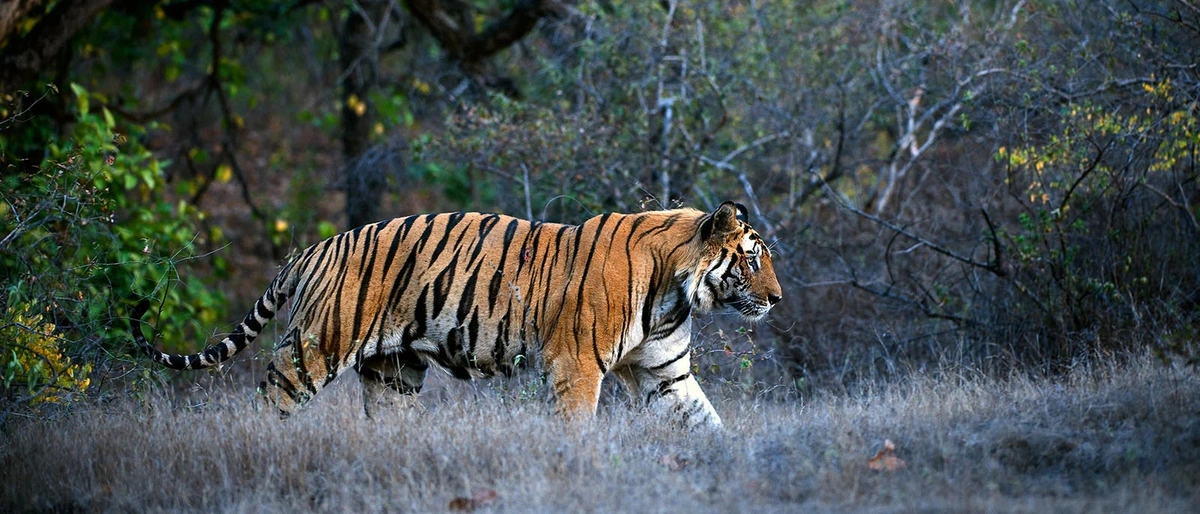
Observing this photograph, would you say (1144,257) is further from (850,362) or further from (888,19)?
(888,19)

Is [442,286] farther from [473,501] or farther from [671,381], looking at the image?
[473,501]

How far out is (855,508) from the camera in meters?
5.00

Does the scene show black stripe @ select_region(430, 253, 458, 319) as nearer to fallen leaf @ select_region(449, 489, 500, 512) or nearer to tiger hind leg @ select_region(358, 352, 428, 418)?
tiger hind leg @ select_region(358, 352, 428, 418)

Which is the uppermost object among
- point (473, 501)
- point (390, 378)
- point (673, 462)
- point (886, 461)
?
point (390, 378)

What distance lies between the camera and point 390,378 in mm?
7480

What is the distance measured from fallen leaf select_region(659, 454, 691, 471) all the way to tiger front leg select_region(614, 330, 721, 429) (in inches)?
33.6

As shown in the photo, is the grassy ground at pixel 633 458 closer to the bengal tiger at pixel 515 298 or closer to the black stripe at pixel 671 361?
the bengal tiger at pixel 515 298

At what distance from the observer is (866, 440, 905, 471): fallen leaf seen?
5.50m

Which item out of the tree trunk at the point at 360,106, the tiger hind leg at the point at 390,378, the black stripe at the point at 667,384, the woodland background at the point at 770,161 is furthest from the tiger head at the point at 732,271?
the tree trunk at the point at 360,106

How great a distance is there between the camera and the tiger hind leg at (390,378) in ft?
23.8

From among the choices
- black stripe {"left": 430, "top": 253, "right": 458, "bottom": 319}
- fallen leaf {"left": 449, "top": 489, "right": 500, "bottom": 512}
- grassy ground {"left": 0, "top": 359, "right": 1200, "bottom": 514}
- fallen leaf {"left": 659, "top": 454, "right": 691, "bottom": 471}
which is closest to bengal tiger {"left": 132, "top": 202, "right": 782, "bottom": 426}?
black stripe {"left": 430, "top": 253, "right": 458, "bottom": 319}

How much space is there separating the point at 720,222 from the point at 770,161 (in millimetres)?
6438

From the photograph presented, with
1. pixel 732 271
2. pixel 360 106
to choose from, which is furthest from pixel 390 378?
pixel 360 106

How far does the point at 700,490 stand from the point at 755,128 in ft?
24.2
